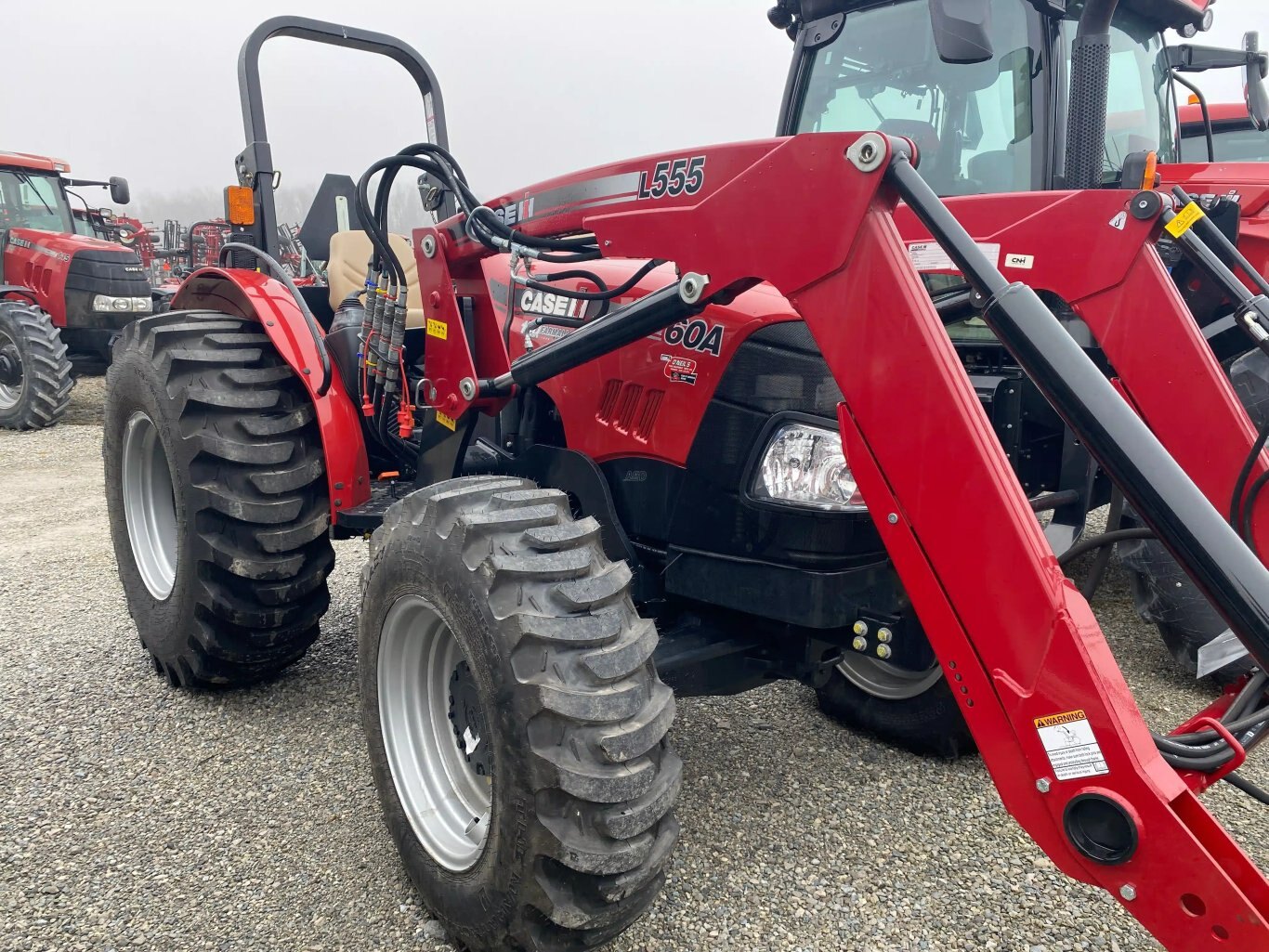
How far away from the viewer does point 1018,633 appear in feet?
4.55

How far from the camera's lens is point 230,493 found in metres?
2.70

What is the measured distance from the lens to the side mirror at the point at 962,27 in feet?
6.61

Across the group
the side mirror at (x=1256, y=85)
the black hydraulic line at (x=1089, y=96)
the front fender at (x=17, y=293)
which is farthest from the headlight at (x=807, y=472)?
the front fender at (x=17, y=293)

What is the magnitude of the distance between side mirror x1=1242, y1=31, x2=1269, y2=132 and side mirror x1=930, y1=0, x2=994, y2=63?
291cm

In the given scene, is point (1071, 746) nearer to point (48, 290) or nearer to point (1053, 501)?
point (1053, 501)

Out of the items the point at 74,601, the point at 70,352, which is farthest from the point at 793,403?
the point at 70,352

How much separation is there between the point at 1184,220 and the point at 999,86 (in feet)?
3.35

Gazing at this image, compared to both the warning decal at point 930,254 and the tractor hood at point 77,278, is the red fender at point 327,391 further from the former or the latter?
the tractor hood at point 77,278

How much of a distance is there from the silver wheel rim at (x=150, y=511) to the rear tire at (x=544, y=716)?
176 cm

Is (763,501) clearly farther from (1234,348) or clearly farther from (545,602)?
(1234,348)

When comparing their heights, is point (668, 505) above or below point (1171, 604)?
above

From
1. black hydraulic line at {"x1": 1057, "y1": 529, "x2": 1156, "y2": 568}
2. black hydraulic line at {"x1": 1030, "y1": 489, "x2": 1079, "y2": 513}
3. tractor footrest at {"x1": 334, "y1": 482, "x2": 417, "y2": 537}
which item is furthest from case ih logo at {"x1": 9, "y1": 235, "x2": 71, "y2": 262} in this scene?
black hydraulic line at {"x1": 1057, "y1": 529, "x2": 1156, "y2": 568}

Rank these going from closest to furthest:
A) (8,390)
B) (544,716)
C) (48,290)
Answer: (544,716) < (8,390) < (48,290)

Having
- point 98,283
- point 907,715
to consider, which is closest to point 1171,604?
point 907,715
